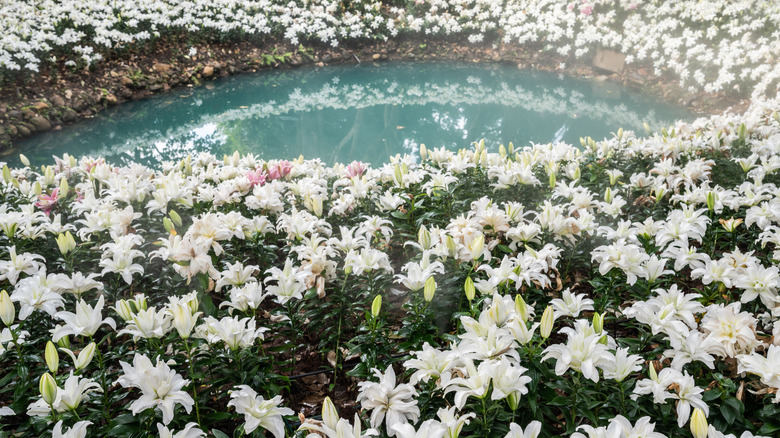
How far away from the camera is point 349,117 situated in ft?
25.2

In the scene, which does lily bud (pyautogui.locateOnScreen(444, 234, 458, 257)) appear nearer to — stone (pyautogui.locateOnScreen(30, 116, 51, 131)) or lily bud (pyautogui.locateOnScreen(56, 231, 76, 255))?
lily bud (pyautogui.locateOnScreen(56, 231, 76, 255))

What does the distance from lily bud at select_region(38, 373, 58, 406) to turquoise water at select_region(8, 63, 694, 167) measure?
486cm

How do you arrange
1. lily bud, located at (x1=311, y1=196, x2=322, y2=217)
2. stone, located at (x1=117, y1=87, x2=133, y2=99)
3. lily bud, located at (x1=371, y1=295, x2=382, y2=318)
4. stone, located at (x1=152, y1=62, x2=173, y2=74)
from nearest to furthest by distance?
lily bud, located at (x1=371, y1=295, x2=382, y2=318), lily bud, located at (x1=311, y1=196, x2=322, y2=217), stone, located at (x1=117, y1=87, x2=133, y2=99), stone, located at (x1=152, y1=62, x2=173, y2=74)

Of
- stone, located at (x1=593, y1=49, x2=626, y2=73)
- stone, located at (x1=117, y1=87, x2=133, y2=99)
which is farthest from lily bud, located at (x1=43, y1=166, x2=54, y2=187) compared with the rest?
stone, located at (x1=593, y1=49, x2=626, y2=73)

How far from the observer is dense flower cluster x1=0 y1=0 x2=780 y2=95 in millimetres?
7574

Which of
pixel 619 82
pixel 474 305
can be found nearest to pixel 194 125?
pixel 474 305

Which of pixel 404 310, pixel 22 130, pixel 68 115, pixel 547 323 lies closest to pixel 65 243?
pixel 404 310

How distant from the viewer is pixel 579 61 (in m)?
10.7

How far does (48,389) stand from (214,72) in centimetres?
919

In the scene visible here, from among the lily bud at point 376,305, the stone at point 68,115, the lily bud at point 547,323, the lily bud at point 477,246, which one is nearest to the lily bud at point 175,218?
the lily bud at point 376,305

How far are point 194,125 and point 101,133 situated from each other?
1.27 m

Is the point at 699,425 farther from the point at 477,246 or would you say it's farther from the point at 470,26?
the point at 470,26

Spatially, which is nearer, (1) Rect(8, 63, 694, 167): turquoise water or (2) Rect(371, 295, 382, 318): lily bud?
(2) Rect(371, 295, 382, 318): lily bud

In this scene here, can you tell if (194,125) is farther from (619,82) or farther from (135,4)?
(619,82)
